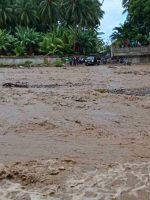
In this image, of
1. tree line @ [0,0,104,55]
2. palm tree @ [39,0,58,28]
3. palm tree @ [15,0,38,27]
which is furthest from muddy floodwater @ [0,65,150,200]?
palm tree @ [15,0,38,27]

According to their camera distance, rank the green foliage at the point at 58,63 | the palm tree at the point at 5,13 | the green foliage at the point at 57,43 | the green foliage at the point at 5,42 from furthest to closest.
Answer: the palm tree at the point at 5,13
the green foliage at the point at 5,42
the green foliage at the point at 57,43
the green foliage at the point at 58,63

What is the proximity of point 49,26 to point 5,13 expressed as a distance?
6931mm

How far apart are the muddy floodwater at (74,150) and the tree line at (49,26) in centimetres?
4507

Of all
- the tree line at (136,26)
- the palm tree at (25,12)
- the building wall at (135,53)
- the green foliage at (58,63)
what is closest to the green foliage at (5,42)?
the palm tree at (25,12)

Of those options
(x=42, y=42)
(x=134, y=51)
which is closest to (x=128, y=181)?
(x=134, y=51)

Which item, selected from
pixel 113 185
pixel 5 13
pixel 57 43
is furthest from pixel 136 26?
pixel 113 185

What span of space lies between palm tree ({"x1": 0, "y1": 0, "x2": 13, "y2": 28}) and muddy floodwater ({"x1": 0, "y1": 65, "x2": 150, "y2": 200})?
54.1 metres

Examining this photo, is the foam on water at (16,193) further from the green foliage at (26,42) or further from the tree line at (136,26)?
the green foliage at (26,42)

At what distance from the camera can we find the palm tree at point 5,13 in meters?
66.8

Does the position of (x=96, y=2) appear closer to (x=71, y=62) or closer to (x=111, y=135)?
(x=71, y=62)

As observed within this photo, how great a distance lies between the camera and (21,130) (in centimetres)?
990

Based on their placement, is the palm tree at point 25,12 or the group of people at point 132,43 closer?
the group of people at point 132,43

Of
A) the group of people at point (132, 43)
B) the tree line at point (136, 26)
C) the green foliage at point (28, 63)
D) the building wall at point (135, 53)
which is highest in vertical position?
the tree line at point (136, 26)

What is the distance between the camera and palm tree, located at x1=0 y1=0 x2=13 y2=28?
66.8m
